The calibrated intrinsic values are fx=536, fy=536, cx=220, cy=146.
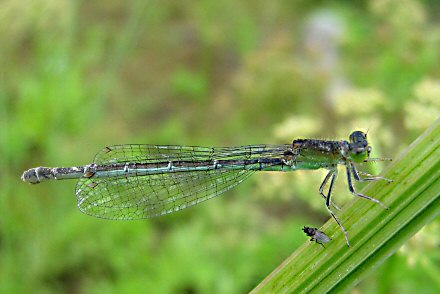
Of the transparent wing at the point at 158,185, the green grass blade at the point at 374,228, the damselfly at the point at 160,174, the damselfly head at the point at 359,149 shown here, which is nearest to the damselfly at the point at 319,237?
the green grass blade at the point at 374,228

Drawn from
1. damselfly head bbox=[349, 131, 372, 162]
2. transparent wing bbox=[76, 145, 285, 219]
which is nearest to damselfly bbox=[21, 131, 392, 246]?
transparent wing bbox=[76, 145, 285, 219]

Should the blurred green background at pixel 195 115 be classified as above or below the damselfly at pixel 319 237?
above

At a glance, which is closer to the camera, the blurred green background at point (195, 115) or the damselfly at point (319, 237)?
the damselfly at point (319, 237)

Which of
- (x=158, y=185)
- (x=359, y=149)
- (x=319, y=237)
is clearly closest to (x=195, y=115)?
(x=158, y=185)

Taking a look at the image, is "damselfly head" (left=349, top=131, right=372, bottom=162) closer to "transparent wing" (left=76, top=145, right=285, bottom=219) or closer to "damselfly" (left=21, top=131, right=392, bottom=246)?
"damselfly" (left=21, top=131, right=392, bottom=246)

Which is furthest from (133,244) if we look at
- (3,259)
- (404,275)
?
(404,275)

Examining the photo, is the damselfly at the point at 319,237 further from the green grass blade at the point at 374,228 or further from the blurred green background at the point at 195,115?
the blurred green background at the point at 195,115

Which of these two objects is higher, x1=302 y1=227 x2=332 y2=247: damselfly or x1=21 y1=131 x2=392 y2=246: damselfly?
x1=21 y1=131 x2=392 y2=246: damselfly

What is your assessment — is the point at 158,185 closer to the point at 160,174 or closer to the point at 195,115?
the point at 160,174
